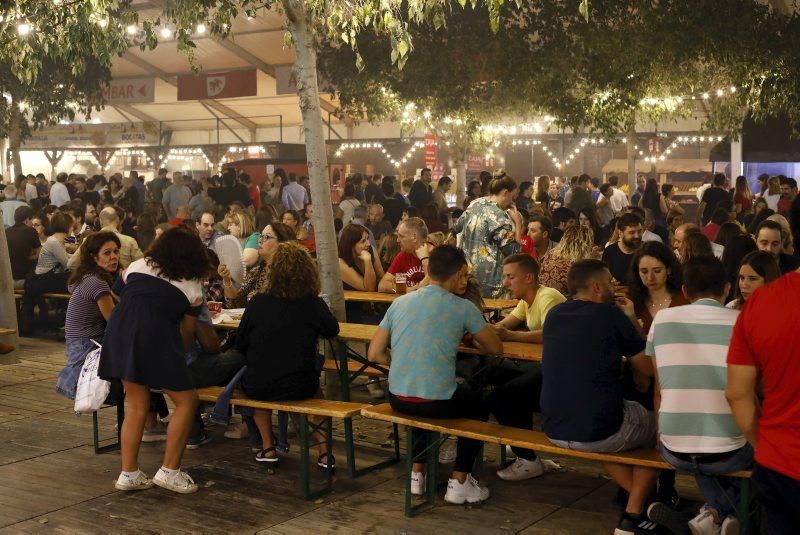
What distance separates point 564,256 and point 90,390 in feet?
11.8

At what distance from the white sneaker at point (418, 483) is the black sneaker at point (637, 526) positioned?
1.13m

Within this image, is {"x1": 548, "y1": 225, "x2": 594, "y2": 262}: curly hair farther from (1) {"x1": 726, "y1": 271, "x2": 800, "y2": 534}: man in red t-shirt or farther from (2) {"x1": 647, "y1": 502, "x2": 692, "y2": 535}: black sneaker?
(1) {"x1": 726, "y1": 271, "x2": 800, "y2": 534}: man in red t-shirt

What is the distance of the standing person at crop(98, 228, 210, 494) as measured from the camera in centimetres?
557

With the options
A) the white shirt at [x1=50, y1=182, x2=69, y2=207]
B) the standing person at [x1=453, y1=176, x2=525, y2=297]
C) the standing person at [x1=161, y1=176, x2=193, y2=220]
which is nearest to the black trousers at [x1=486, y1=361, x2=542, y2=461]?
the standing person at [x1=453, y1=176, x2=525, y2=297]

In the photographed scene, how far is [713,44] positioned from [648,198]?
3.02 m

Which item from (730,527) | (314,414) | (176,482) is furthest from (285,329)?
(730,527)

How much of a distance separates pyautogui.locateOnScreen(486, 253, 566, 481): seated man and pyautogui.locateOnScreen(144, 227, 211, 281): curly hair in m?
1.83

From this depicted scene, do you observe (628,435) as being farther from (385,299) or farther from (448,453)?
(385,299)

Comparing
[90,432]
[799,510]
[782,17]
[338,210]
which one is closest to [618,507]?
[799,510]

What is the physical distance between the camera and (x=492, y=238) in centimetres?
880

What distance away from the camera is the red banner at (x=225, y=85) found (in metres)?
24.0

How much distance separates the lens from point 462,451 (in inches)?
211

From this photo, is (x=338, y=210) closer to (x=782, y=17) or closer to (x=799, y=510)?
(x=782, y=17)

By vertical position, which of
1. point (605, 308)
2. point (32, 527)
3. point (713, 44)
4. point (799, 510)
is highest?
point (713, 44)
